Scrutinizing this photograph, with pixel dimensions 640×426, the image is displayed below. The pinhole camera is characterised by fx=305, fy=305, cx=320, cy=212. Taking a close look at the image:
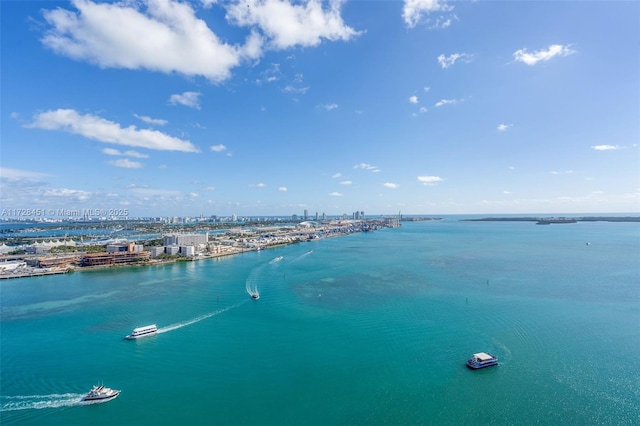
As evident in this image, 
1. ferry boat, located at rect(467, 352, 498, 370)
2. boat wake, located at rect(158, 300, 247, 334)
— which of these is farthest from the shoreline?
ferry boat, located at rect(467, 352, 498, 370)

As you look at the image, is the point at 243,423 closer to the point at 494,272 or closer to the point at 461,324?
the point at 461,324

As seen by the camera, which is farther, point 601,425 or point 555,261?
point 555,261

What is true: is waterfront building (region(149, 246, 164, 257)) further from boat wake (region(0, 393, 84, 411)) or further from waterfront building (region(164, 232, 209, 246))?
Result: boat wake (region(0, 393, 84, 411))

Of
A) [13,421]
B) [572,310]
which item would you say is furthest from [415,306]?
[13,421]

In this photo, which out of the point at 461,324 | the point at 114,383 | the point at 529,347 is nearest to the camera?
the point at 114,383

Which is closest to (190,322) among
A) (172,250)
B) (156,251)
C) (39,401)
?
(39,401)

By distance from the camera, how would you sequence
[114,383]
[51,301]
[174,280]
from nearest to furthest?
[114,383], [51,301], [174,280]
